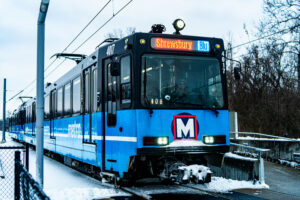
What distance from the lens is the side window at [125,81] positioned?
27.1ft

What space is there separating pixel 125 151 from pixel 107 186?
187cm

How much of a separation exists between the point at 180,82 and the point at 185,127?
3.18ft

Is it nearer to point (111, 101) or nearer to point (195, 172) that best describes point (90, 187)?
point (111, 101)

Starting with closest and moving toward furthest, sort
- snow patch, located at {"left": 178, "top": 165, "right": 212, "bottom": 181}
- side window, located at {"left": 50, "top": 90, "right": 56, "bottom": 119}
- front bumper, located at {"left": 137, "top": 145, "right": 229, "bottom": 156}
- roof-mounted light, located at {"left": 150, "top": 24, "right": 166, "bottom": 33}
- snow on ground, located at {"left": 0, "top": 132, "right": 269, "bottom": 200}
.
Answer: snow patch, located at {"left": 178, "top": 165, "right": 212, "bottom": 181} → front bumper, located at {"left": 137, "top": 145, "right": 229, "bottom": 156} → snow on ground, located at {"left": 0, "top": 132, "right": 269, "bottom": 200} → roof-mounted light, located at {"left": 150, "top": 24, "right": 166, "bottom": 33} → side window, located at {"left": 50, "top": 90, "right": 56, "bottom": 119}

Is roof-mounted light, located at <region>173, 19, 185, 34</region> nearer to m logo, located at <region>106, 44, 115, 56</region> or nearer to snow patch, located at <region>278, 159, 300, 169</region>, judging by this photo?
m logo, located at <region>106, 44, 115, 56</region>

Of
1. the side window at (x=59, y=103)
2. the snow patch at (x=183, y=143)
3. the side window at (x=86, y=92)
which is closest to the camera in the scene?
the snow patch at (x=183, y=143)

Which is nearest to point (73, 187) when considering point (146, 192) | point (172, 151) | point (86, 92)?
point (146, 192)

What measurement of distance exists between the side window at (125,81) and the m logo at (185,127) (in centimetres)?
111

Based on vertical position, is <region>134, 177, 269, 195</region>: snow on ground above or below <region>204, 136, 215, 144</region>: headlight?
below

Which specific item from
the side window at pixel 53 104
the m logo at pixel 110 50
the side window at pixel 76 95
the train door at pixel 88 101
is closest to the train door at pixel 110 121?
the m logo at pixel 110 50

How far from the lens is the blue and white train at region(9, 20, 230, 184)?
7.96 m

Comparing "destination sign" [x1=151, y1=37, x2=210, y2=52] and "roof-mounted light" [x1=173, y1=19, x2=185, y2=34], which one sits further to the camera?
"roof-mounted light" [x1=173, y1=19, x2=185, y2=34]

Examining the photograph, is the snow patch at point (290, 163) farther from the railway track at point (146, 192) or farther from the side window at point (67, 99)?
the side window at point (67, 99)

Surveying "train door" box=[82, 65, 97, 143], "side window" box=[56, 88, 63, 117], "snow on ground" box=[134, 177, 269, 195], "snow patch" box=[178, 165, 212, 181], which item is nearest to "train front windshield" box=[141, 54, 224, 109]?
"snow patch" box=[178, 165, 212, 181]
